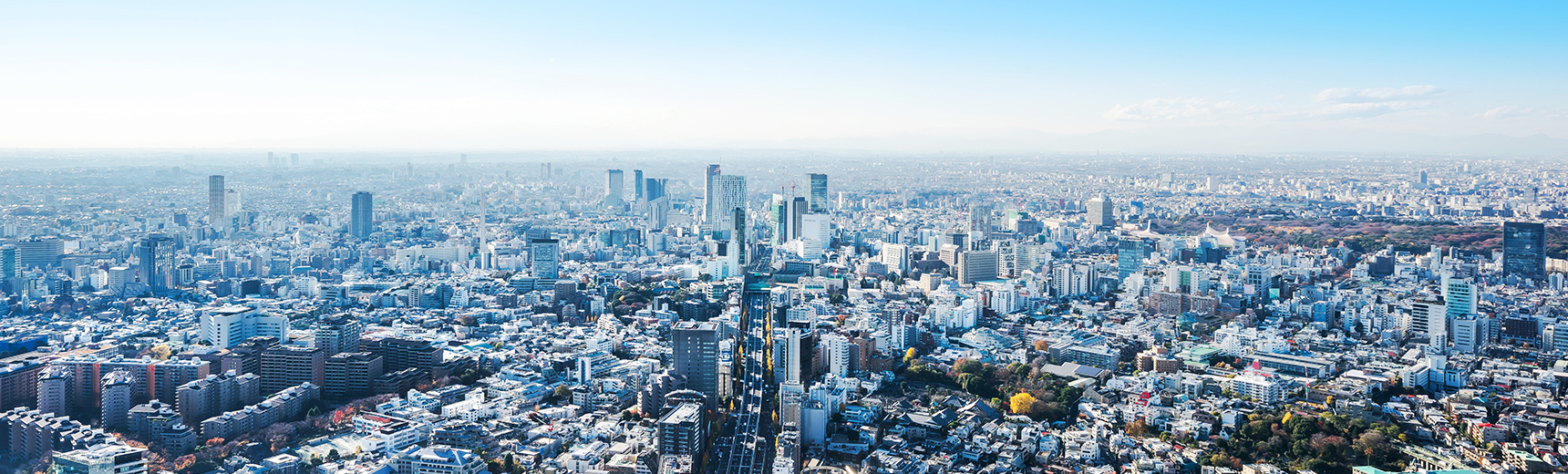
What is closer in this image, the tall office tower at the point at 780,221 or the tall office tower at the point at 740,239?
the tall office tower at the point at 740,239

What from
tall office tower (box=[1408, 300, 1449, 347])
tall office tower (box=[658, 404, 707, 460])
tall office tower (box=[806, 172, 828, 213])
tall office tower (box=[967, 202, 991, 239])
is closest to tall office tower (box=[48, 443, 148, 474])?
tall office tower (box=[658, 404, 707, 460])

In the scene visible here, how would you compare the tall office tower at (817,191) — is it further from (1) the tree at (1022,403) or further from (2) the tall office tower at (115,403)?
(2) the tall office tower at (115,403)

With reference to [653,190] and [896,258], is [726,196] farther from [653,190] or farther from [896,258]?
[896,258]

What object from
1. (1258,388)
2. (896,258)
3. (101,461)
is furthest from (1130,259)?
(101,461)

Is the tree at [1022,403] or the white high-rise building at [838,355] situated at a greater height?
the white high-rise building at [838,355]

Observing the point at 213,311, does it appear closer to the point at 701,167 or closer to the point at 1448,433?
the point at 1448,433

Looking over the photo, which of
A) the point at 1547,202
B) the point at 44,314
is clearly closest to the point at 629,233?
the point at 44,314

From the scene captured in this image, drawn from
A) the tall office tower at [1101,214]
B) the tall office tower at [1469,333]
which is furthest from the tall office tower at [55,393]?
the tall office tower at [1101,214]

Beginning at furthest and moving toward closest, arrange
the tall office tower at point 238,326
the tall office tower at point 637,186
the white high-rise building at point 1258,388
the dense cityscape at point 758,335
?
1. the tall office tower at point 637,186
2. the tall office tower at point 238,326
3. the white high-rise building at point 1258,388
4. the dense cityscape at point 758,335
